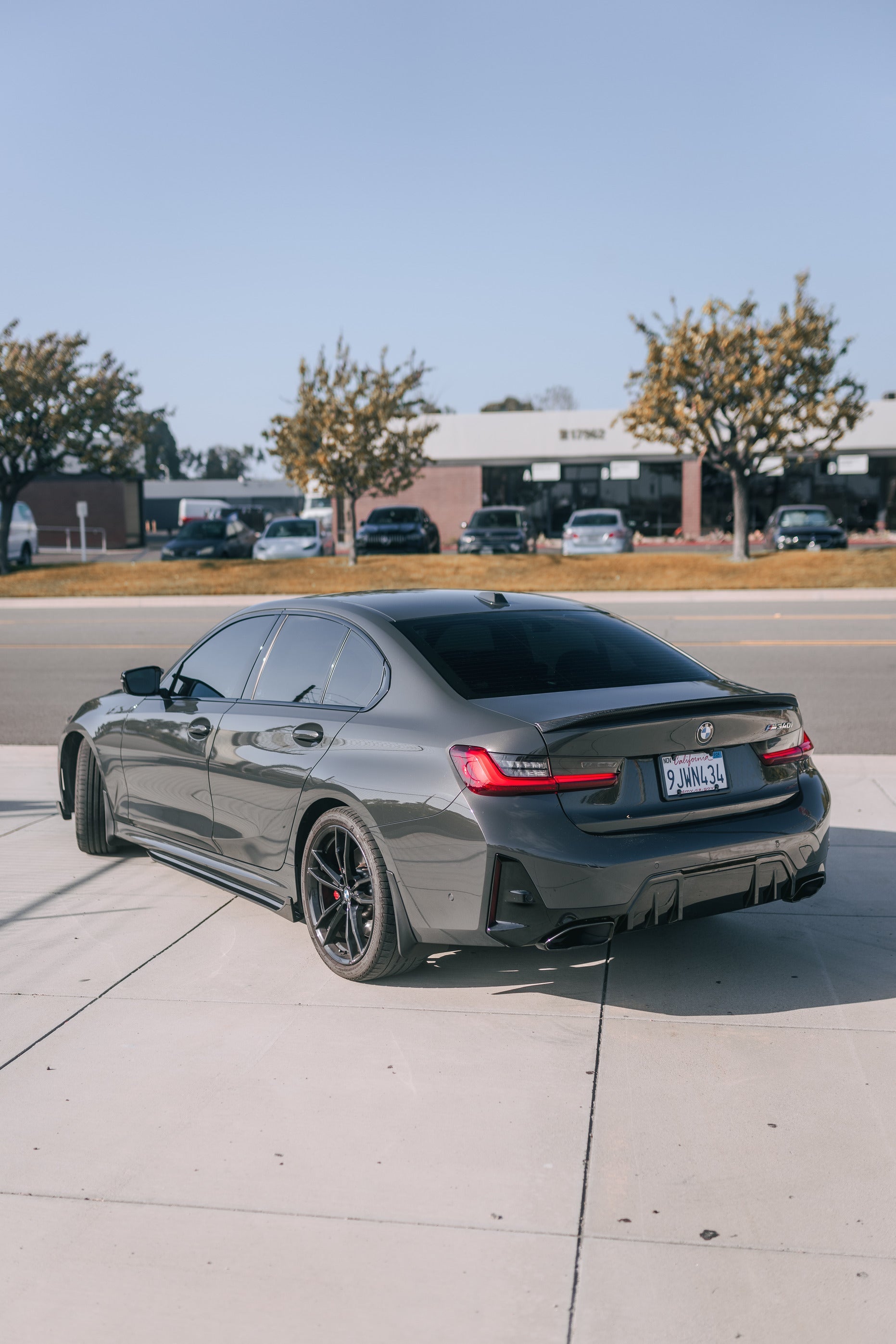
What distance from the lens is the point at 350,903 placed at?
4.96 metres

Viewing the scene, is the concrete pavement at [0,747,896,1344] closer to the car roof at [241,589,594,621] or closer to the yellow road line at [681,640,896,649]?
the car roof at [241,589,594,621]

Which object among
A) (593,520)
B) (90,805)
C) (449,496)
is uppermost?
(449,496)

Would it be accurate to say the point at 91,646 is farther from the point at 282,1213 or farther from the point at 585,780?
the point at 282,1213

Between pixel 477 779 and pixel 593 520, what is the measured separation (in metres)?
33.2

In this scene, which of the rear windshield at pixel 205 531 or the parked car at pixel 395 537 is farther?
the rear windshield at pixel 205 531

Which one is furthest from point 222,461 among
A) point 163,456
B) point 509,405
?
point 509,405

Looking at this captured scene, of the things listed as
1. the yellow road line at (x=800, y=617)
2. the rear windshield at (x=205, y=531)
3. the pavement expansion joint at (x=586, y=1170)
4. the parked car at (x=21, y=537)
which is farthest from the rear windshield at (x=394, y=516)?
the pavement expansion joint at (x=586, y=1170)

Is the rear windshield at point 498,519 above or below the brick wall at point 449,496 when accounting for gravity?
below

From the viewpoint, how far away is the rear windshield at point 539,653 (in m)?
4.90

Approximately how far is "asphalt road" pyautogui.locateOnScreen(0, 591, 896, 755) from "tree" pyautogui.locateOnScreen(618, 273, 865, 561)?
6510 millimetres

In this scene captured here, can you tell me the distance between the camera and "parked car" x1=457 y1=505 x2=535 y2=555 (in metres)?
34.7

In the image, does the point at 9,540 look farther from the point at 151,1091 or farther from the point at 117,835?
the point at 151,1091

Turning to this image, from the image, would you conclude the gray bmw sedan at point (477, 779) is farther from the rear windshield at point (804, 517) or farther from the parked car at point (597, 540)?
the rear windshield at point (804, 517)

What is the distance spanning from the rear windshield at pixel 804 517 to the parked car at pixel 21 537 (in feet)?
76.4
